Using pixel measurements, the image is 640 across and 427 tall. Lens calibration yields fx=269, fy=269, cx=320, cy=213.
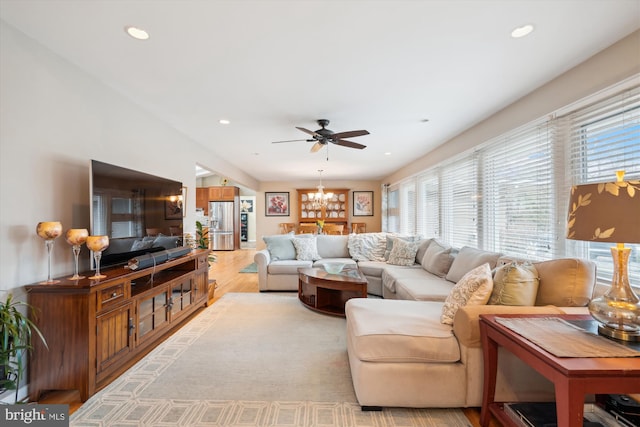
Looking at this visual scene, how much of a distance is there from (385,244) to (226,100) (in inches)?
137

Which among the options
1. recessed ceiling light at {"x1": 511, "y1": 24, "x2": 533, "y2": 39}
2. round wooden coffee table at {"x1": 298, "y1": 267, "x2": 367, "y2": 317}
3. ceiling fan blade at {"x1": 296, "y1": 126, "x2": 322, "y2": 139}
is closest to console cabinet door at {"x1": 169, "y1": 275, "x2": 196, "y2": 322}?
round wooden coffee table at {"x1": 298, "y1": 267, "x2": 367, "y2": 317}

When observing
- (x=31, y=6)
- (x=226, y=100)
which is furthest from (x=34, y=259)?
(x=226, y=100)

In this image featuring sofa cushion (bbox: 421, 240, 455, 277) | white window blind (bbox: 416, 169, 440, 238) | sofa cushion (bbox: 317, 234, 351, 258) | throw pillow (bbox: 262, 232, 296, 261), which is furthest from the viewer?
sofa cushion (bbox: 317, 234, 351, 258)

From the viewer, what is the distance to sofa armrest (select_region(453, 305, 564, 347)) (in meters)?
1.66

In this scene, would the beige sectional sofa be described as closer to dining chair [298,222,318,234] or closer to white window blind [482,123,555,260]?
white window blind [482,123,555,260]

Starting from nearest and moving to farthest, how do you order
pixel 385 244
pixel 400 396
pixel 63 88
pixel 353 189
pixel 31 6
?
pixel 31 6 → pixel 400 396 → pixel 63 88 → pixel 385 244 → pixel 353 189

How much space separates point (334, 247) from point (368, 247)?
0.69 metres

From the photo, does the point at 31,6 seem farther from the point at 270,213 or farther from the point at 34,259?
the point at 270,213

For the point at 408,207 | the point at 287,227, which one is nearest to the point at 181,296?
the point at 408,207

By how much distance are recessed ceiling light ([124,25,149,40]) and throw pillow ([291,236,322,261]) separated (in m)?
3.62

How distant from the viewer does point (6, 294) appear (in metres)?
1.71

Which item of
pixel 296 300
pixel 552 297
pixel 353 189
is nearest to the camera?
pixel 552 297

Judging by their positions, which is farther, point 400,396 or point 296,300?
point 296,300

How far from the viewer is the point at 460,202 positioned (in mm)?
4016
